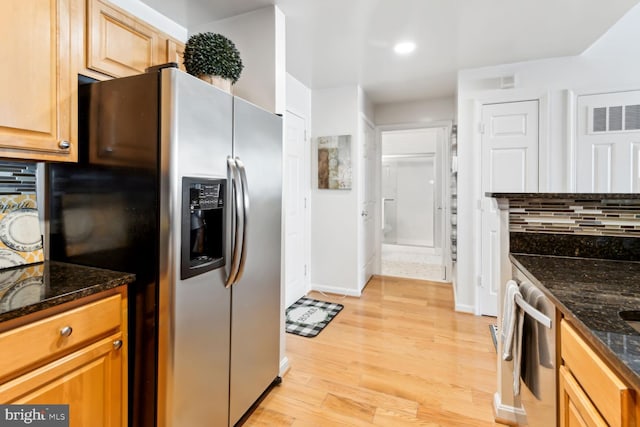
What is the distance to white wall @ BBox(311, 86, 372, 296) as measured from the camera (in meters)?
3.53

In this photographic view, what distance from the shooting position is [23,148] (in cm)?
121

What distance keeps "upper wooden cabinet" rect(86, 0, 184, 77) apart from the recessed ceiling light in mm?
1753

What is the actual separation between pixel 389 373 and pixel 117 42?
2532 millimetres

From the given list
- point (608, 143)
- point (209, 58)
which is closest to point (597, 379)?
point (209, 58)

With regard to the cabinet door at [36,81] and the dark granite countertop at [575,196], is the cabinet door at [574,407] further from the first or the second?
the cabinet door at [36,81]

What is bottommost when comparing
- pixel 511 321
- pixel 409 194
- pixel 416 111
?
pixel 511 321

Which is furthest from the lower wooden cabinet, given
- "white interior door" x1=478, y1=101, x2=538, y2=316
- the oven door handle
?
"white interior door" x1=478, y1=101, x2=538, y2=316

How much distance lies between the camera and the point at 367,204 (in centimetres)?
404

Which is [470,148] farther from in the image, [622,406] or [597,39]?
[622,406]

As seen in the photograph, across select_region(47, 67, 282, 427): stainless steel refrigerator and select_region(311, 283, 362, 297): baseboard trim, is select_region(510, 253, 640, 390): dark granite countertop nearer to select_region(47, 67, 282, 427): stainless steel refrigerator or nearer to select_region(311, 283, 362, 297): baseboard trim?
select_region(47, 67, 282, 427): stainless steel refrigerator

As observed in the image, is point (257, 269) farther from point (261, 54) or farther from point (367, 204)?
point (367, 204)

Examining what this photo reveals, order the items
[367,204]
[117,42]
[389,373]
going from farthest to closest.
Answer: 1. [367,204]
2. [389,373]
3. [117,42]

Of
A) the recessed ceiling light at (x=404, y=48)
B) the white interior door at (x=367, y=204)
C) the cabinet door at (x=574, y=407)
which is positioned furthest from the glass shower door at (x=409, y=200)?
the cabinet door at (x=574, y=407)

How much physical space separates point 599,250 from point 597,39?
205 cm
